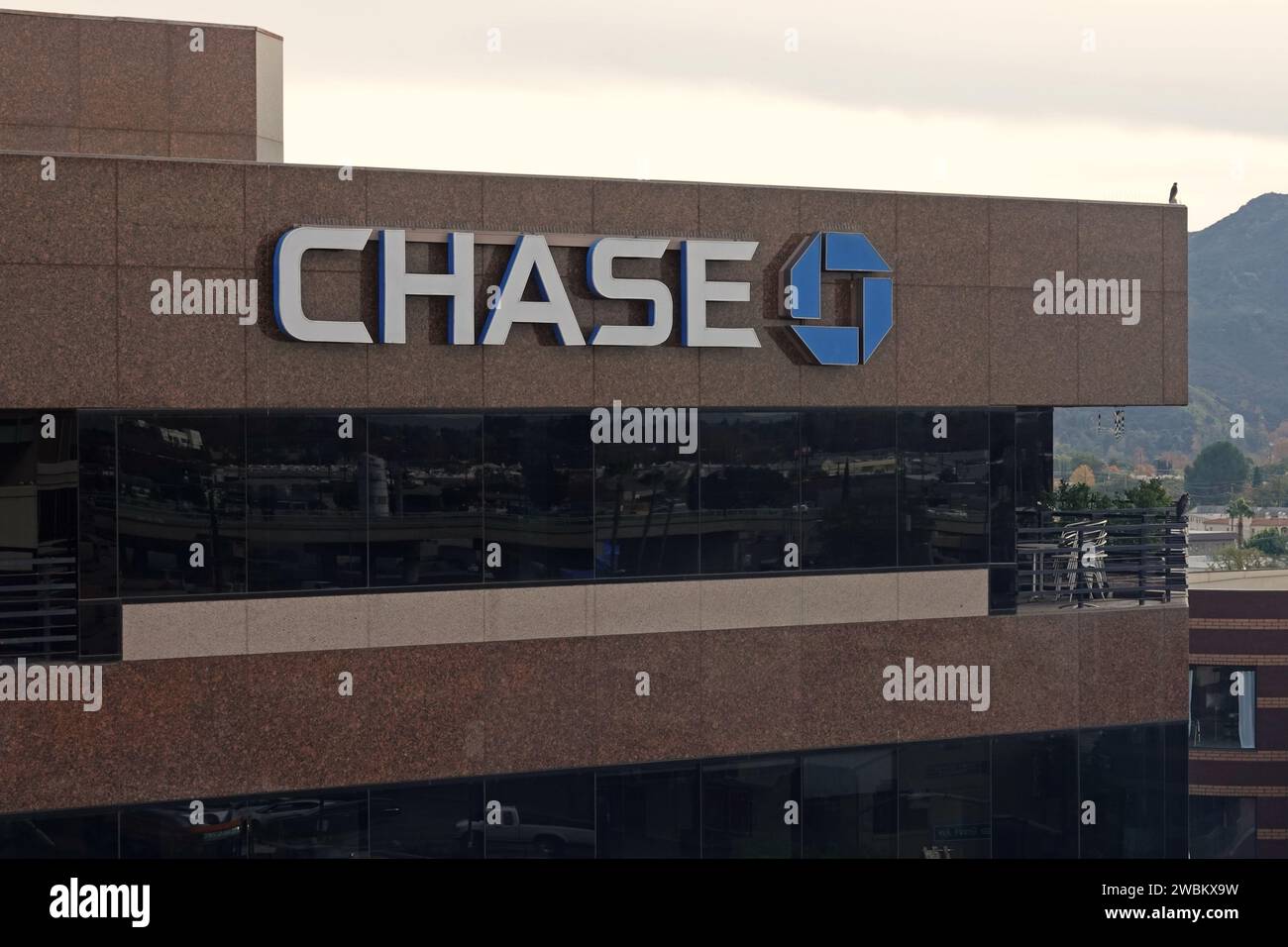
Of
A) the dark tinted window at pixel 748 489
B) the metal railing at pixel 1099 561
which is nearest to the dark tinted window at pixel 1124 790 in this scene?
the metal railing at pixel 1099 561

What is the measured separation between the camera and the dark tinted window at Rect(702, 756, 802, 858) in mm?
18438

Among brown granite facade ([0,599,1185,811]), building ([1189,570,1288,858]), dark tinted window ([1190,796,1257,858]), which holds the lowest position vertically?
dark tinted window ([1190,796,1257,858])

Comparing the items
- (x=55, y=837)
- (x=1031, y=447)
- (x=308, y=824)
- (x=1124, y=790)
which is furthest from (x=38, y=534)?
(x=1124, y=790)

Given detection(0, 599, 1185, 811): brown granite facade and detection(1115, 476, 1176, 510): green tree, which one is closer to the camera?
detection(0, 599, 1185, 811): brown granite facade

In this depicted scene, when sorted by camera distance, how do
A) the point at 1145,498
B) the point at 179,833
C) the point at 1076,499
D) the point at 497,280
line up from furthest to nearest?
the point at 1145,498
the point at 1076,499
the point at 497,280
the point at 179,833

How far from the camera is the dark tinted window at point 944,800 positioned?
19266 mm

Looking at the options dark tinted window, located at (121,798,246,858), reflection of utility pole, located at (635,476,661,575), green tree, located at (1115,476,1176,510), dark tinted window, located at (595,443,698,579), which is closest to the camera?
dark tinted window, located at (121,798,246,858)

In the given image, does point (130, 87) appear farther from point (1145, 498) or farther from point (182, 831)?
point (1145, 498)

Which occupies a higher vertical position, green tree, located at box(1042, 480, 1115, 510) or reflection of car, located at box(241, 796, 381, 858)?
green tree, located at box(1042, 480, 1115, 510)

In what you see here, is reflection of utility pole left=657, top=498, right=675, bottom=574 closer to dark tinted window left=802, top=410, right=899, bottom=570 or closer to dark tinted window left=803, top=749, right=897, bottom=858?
dark tinted window left=802, top=410, right=899, bottom=570

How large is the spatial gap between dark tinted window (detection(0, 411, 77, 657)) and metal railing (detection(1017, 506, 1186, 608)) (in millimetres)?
12249

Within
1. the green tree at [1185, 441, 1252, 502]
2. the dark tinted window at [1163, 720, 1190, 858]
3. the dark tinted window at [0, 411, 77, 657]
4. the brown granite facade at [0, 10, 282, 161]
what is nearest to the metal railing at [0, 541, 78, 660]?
the dark tinted window at [0, 411, 77, 657]

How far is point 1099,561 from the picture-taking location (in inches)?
827

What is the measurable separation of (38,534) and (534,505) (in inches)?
221
